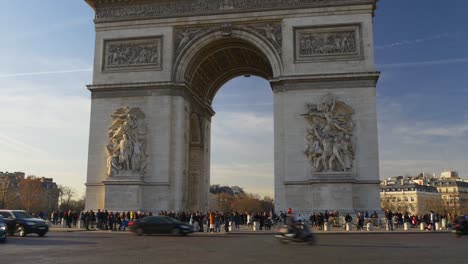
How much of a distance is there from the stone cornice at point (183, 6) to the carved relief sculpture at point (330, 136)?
6.08m

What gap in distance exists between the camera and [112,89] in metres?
30.8

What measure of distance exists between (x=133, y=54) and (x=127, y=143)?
20.1 ft

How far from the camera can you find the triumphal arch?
27.4m

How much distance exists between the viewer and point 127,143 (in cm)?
2925

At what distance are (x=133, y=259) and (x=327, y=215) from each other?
16101mm

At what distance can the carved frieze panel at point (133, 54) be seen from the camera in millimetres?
30984

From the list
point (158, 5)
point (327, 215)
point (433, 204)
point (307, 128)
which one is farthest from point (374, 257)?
point (433, 204)

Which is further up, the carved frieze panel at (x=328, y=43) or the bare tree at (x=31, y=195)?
the carved frieze panel at (x=328, y=43)

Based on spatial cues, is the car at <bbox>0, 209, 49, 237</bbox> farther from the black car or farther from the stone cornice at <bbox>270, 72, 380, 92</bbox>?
the stone cornice at <bbox>270, 72, 380, 92</bbox>

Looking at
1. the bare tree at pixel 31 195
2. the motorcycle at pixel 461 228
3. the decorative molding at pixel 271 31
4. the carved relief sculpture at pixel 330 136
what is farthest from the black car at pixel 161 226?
the bare tree at pixel 31 195

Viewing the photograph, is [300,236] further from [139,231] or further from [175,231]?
[139,231]

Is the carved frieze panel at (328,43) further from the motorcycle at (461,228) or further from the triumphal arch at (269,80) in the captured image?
the motorcycle at (461,228)

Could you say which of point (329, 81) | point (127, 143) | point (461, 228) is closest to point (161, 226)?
point (127, 143)

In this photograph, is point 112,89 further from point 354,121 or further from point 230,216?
point 354,121
